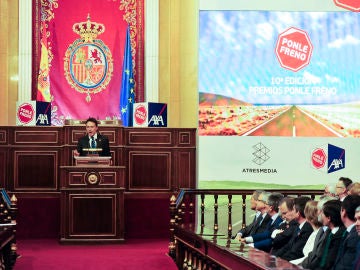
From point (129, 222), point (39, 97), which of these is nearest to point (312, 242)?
point (129, 222)

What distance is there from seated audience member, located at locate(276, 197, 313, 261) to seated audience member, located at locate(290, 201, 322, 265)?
0.39 feet

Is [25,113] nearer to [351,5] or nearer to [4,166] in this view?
[4,166]

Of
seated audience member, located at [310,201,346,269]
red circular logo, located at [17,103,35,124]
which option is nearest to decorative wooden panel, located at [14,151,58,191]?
red circular logo, located at [17,103,35,124]

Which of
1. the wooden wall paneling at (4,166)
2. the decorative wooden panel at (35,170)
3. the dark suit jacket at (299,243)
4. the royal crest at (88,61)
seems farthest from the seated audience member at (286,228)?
the royal crest at (88,61)

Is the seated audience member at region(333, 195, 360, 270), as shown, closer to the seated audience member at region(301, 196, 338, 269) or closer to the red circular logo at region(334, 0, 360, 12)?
the seated audience member at region(301, 196, 338, 269)

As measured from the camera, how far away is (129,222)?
11289mm

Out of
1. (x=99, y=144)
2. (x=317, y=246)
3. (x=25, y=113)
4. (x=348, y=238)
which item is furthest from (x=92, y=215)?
(x=348, y=238)

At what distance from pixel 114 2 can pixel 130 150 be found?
3440 mm

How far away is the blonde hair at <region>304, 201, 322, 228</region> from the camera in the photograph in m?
5.36

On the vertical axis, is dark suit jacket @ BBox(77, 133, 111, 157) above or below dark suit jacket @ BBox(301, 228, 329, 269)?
above

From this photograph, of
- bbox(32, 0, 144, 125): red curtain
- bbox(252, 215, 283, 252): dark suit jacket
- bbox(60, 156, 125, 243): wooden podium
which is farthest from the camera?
bbox(32, 0, 144, 125): red curtain

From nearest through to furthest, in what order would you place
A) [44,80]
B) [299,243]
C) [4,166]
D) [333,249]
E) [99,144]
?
[333,249]
[299,243]
[99,144]
[4,166]
[44,80]

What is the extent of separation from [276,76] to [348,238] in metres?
7.11

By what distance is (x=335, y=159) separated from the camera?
11523mm
